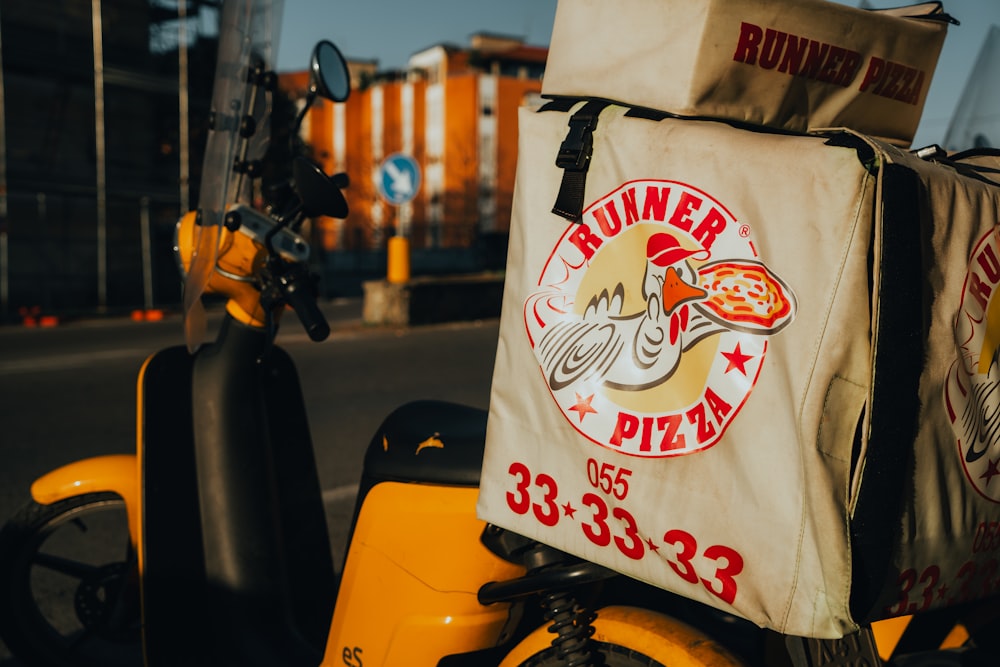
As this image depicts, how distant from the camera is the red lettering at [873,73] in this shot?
1441 mm

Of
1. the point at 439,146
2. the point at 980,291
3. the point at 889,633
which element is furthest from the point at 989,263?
the point at 439,146

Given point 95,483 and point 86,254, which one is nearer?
point 95,483

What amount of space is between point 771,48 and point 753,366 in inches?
18.7

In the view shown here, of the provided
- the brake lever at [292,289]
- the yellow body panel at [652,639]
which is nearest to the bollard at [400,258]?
the brake lever at [292,289]

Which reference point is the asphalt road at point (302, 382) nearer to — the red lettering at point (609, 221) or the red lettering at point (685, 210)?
the red lettering at point (609, 221)

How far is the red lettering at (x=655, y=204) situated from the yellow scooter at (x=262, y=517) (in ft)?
2.06

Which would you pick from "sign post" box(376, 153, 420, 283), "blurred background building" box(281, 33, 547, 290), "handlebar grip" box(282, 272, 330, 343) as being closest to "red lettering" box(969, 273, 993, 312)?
"handlebar grip" box(282, 272, 330, 343)

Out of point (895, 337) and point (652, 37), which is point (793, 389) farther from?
point (652, 37)

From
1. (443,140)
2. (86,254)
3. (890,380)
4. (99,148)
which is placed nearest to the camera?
(890,380)

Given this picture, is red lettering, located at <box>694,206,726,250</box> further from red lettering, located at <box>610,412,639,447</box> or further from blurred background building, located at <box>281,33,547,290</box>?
blurred background building, located at <box>281,33,547,290</box>

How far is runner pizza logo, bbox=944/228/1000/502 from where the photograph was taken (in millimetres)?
1303

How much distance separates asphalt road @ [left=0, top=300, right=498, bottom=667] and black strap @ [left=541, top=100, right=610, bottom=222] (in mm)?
2226

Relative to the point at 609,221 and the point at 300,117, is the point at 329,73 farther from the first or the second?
the point at 609,221

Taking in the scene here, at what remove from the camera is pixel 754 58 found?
133cm
